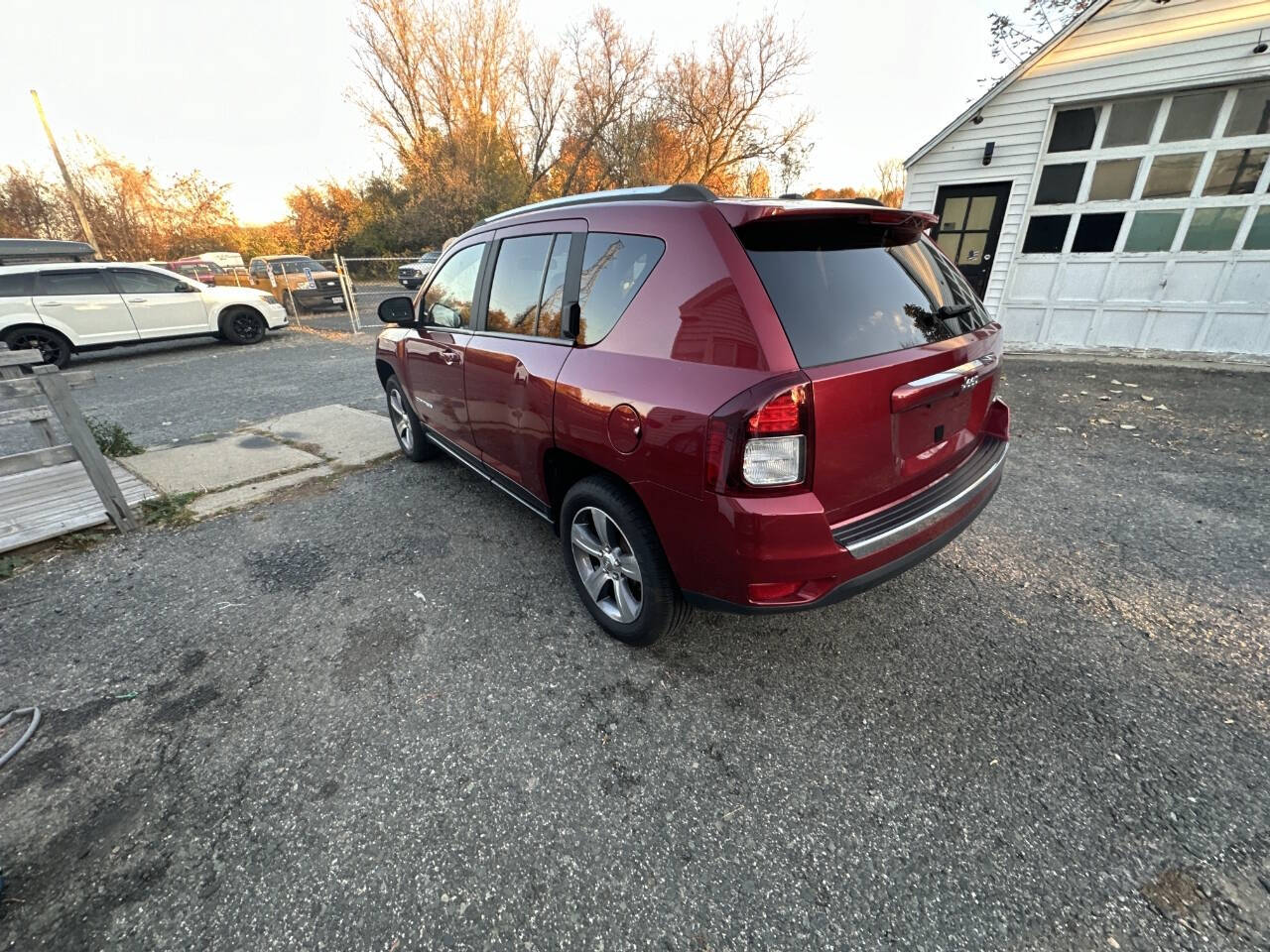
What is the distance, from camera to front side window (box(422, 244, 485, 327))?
10.4 feet

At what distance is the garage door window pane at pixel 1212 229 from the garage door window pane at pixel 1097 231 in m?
0.73

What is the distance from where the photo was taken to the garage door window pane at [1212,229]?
6.59m

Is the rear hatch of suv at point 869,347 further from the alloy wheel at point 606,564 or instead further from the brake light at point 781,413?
the alloy wheel at point 606,564

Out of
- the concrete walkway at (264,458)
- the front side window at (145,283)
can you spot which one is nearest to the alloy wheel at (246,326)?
the front side window at (145,283)

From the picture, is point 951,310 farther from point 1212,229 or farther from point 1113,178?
point 1212,229

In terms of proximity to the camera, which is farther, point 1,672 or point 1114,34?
point 1114,34

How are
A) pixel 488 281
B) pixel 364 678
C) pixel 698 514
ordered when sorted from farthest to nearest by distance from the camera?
pixel 488 281
pixel 364 678
pixel 698 514

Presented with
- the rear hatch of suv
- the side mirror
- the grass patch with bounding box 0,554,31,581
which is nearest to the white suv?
the grass patch with bounding box 0,554,31,581

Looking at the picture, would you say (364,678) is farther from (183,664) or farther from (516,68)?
(516,68)

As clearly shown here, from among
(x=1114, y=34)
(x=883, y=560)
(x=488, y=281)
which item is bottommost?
(x=883, y=560)

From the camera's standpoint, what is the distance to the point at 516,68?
24.3 metres

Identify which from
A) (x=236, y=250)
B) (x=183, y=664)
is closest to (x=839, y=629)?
(x=183, y=664)

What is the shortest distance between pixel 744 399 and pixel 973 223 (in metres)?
8.81

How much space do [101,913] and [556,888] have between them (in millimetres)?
1252
